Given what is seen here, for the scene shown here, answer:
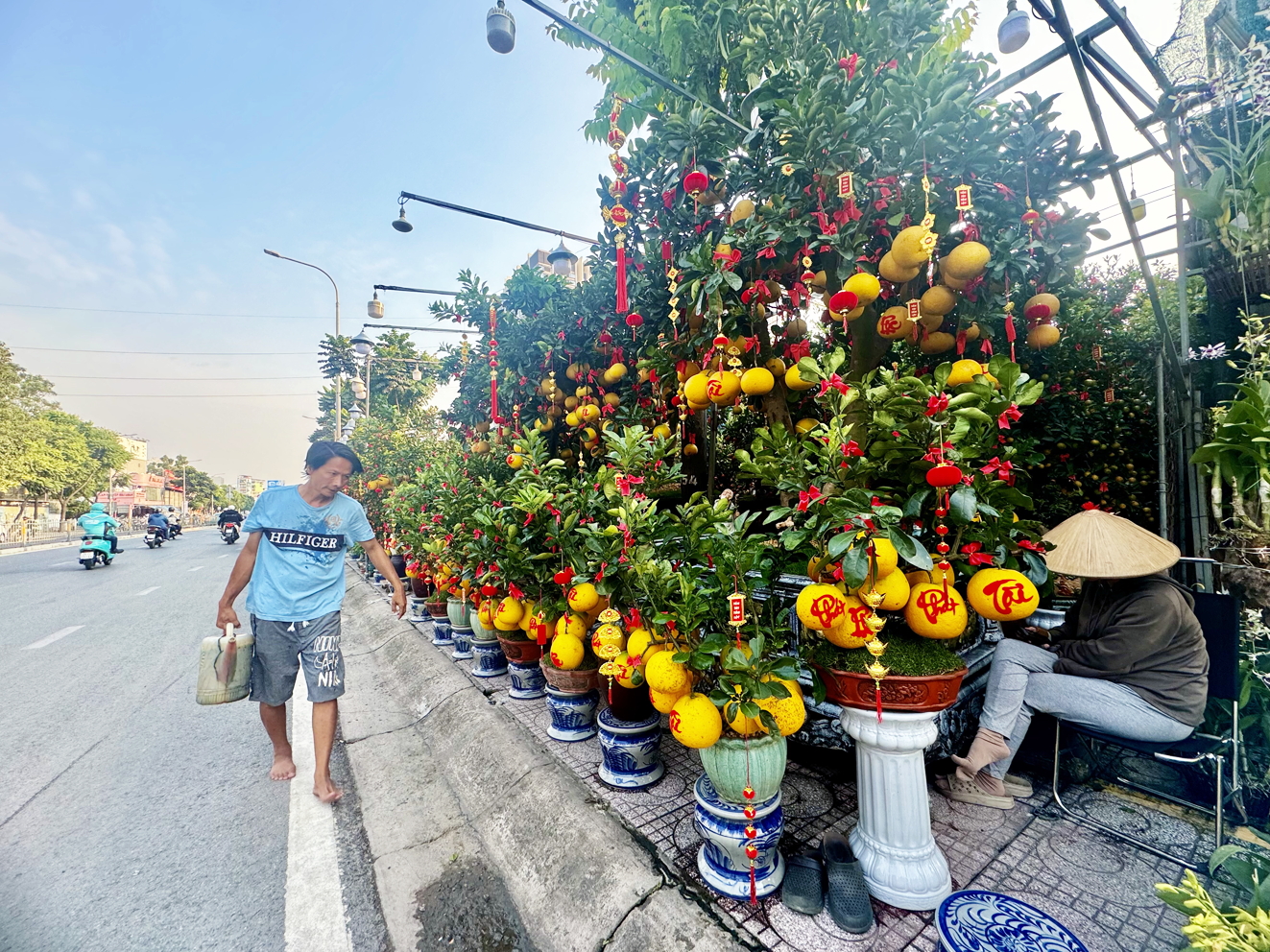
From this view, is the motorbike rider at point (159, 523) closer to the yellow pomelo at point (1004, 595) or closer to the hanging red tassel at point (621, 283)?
the hanging red tassel at point (621, 283)

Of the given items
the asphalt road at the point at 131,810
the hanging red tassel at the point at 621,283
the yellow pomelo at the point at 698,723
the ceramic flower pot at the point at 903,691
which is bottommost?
the asphalt road at the point at 131,810

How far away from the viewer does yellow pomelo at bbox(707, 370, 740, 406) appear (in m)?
2.72

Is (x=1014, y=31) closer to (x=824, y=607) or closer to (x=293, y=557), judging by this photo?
(x=824, y=607)

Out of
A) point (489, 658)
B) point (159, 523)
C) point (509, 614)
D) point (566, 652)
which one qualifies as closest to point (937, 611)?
point (566, 652)

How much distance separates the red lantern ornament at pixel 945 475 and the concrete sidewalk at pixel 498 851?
1.58 m

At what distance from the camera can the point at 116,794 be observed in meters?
2.88

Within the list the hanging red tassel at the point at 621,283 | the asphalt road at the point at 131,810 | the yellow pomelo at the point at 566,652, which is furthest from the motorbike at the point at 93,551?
the hanging red tassel at the point at 621,283

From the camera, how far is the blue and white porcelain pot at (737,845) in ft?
6.05

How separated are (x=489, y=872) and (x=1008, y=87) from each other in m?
4.55

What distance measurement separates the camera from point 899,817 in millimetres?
1864

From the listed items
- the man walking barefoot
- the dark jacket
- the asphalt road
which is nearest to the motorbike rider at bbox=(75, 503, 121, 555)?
the asphalt road

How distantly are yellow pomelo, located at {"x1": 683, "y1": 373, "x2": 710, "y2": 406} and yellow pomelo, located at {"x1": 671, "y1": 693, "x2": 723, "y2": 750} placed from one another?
1514 mm

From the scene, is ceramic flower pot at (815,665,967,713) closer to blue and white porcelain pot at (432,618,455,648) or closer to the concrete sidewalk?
the concrete sidewalk

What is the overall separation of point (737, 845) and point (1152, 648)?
1822mm
